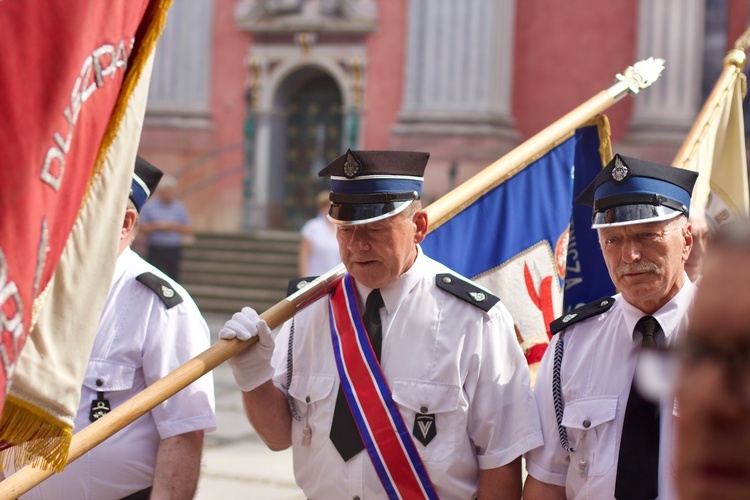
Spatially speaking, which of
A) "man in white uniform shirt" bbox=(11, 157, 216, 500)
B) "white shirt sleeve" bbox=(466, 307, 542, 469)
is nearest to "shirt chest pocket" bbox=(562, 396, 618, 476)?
"white shirt sleeve" bbox=(466, 307, 542, 469)

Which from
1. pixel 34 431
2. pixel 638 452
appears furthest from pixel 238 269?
pixel 34 431

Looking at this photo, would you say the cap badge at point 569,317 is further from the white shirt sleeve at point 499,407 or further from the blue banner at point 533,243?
the blue banner at point 533,243

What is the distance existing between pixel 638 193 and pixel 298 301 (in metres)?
1.06

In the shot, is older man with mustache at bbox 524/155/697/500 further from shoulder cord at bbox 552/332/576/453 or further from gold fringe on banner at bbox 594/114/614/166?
gold fringe on banner at bbox 594/114/614/166

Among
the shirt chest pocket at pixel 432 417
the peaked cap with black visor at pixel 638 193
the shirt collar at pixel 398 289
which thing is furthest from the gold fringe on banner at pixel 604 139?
the shirt chest pocket at pixel 432 417

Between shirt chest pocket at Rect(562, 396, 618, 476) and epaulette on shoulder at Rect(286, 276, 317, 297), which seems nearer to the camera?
shirt chest pocket at Rect(562, 396, 618, 476)

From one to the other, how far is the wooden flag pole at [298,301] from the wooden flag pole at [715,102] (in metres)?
0.52

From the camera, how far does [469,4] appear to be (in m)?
16.5

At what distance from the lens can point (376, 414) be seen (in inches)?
122

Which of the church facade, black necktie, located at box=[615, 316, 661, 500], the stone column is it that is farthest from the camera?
the stone column

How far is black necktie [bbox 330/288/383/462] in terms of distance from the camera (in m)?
3.09

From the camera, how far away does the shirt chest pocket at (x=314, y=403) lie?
124 inches

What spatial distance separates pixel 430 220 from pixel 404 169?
0.36 metres

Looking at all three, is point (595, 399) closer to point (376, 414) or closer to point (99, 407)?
point (376, 414)
